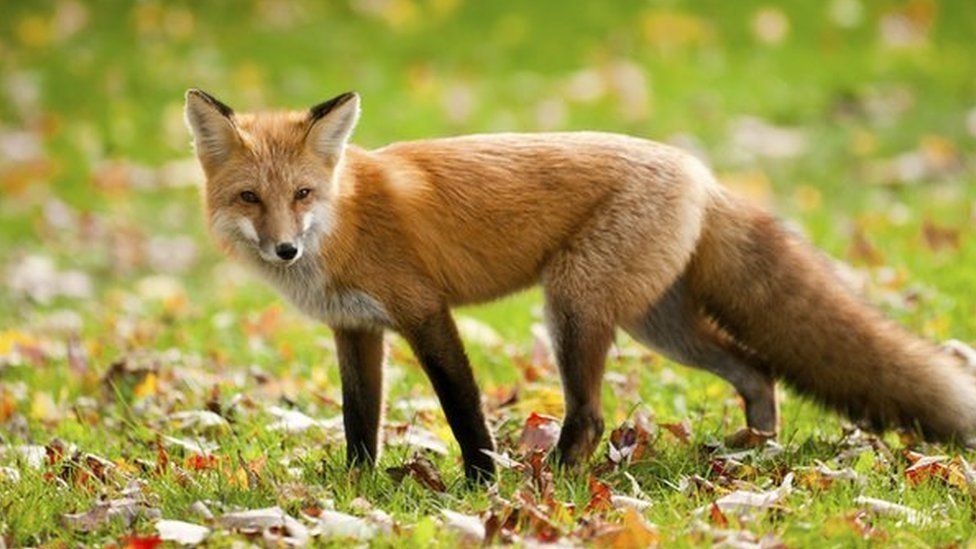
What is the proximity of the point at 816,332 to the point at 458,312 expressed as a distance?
3.39 metres

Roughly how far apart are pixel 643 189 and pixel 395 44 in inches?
445

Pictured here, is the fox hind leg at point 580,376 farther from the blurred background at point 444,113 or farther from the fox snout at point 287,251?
the blurred background at point 444,113

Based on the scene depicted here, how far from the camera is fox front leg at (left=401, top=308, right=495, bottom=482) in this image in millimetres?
5586

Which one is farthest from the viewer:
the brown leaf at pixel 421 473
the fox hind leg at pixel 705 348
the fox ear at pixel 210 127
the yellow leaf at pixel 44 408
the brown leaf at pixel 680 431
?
the yellow leaf at pixel 44 408

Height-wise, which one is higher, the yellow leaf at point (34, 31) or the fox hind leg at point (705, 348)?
the yellow leaf at point (34, 31)

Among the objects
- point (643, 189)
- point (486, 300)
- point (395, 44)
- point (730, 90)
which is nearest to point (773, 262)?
point (643, 189)

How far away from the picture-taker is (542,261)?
5.97 metres

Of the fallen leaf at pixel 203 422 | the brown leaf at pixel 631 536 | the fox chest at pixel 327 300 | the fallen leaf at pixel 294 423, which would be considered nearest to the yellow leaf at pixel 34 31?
the fallen leaf at pixel 203 422

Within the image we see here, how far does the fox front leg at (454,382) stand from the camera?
5586 mm

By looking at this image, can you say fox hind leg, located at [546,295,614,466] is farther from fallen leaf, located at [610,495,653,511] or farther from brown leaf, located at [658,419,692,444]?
fallen leaf, located at [610,495,653,511]

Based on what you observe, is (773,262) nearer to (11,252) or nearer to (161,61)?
(11,252)

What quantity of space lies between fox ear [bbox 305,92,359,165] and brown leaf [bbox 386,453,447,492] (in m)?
1.20

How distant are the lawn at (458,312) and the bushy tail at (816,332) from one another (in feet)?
0.59

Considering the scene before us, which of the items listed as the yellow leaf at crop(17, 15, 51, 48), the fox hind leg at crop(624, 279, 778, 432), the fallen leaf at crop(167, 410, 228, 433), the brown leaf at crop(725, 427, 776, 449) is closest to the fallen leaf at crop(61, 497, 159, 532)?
the fallen leaf at crop(167, 410, 228, 433)
